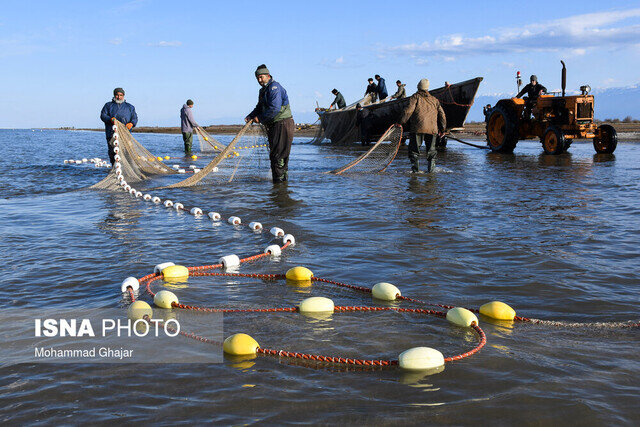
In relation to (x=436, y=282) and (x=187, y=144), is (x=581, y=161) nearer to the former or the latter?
(x=436, y=282)

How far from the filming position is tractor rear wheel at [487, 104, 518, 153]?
15102 mm

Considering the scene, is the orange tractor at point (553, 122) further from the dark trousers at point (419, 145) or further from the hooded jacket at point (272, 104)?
the hooded jacket at point (272, 104)

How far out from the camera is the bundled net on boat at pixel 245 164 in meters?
10.5

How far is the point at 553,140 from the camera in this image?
14.3 meters

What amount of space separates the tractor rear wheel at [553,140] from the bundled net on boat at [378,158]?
4.30m

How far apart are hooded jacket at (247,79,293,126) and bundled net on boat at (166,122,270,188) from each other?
2.18 ft

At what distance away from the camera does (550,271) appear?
4523 millimetres

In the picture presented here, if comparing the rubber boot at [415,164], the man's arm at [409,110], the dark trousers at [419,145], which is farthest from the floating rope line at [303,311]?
the rubber boot at [415,164]

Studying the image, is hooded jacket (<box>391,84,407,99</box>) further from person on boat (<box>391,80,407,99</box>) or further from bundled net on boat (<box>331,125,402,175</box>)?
bundled net on boat (<box>331,125,402,175</box>)

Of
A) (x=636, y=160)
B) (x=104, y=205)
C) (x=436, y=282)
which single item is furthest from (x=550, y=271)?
(x=636, y=160)

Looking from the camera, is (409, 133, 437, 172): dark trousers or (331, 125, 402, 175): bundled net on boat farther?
(331, 125, 402, 175): bundled net on boat

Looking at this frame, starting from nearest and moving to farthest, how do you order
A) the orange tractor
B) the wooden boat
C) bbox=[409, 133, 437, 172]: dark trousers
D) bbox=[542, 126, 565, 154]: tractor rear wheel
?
1. bbox=[409, 133, 437, 172]: dark trousers
2. the orange tractor
3. bbox=[542, 126, 565, 154]: tractor rear wheel
4. the wooden boat

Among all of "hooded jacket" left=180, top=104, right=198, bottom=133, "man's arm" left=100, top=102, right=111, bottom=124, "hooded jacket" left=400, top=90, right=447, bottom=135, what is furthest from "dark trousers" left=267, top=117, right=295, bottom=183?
"hooded jacket" left=180, top=104, right=198, bottom=133

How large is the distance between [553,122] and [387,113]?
6.21 metres
